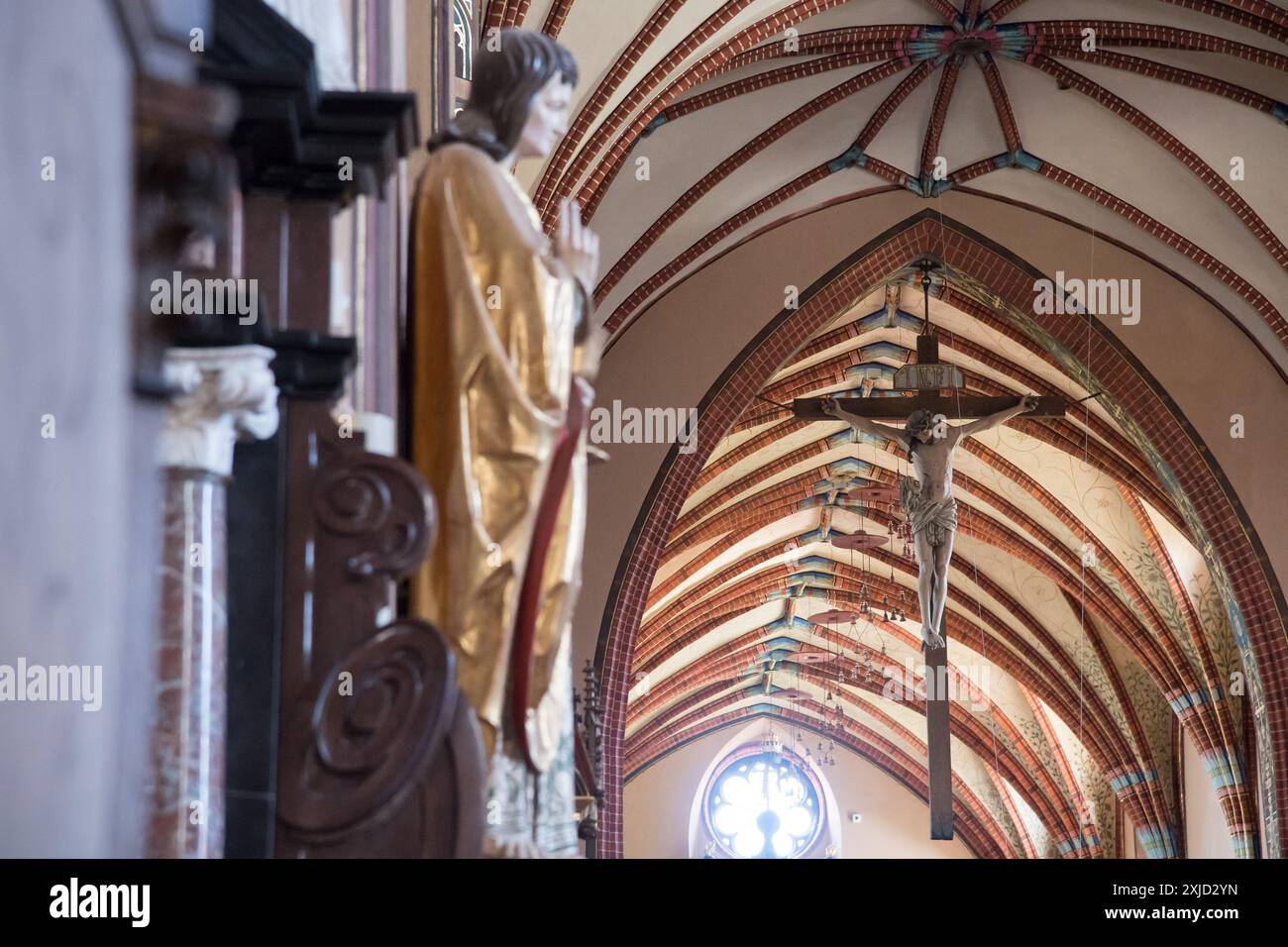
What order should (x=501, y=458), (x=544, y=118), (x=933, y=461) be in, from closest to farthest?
(x=501, y=458), (x=544, y=118), (x=933, y=461)

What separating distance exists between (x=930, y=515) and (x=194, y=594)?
12.2 meters

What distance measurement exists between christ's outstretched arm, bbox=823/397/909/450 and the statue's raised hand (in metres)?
11.0

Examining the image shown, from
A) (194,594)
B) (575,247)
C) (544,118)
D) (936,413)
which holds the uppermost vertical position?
(936,413)

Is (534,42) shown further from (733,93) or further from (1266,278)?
(1266,278)

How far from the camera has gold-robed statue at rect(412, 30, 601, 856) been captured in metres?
2.68

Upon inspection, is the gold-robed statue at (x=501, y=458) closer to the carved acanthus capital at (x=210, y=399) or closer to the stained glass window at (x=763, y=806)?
the carved acanthus capital at (x=210, y=399)

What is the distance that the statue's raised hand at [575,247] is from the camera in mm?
2936

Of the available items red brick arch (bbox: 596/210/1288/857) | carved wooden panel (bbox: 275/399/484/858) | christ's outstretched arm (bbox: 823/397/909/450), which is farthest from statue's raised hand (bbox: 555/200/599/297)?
red brick arch (bbox: 596/210/1288/857)

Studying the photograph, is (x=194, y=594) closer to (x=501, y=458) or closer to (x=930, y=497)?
(x=501, y=458)

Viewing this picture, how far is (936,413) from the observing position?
14461 millimetres

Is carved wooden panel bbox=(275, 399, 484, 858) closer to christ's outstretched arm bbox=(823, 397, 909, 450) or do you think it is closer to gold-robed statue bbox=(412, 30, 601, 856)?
gold-robed statue bbox=(412, 30, 601, 856)

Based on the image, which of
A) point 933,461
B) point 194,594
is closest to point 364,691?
point 194,594
